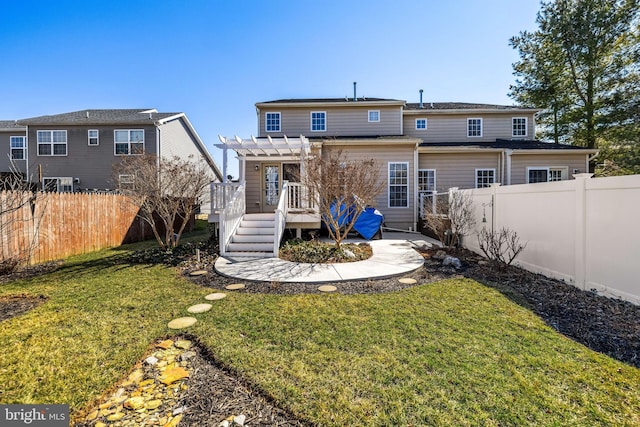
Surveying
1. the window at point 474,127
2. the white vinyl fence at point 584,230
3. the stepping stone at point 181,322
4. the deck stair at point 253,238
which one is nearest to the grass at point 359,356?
the stepping stone at point 181,322

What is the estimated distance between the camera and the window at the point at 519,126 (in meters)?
15.2

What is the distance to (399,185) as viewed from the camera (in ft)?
41.7

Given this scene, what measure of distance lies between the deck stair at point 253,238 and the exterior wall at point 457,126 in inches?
409

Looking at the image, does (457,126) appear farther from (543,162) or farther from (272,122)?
(272,122)

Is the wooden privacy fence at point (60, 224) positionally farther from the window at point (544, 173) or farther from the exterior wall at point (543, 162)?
the window at point (544, 173)

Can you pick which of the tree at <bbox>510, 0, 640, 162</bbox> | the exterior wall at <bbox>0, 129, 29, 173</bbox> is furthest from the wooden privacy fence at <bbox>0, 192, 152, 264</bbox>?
the tree at <bbox>510, 0, 640, 162</bbox>

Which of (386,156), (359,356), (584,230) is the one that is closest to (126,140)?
(386,156)

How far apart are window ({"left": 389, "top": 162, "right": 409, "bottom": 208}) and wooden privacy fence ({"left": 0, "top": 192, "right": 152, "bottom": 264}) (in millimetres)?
10965

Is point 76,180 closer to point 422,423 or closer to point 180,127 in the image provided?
point 180,127

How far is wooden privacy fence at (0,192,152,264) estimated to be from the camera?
20.2 ft

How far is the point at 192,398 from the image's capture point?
223 cm

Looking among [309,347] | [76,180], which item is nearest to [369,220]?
[309,347]

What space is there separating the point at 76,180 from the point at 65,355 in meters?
17.9

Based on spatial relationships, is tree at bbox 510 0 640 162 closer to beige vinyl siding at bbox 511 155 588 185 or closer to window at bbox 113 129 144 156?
beige vinyl siding at bbox 511 155 588 185
